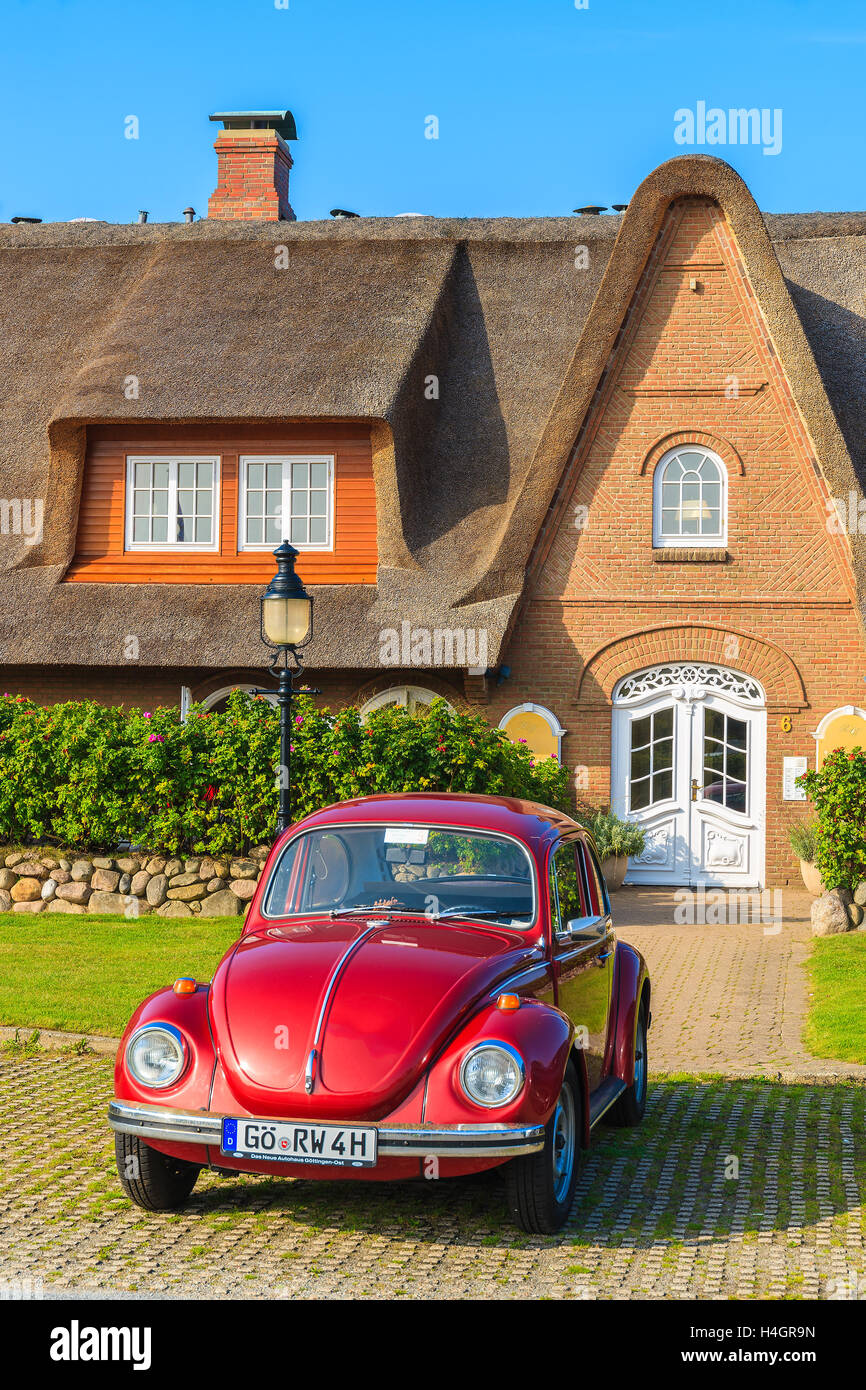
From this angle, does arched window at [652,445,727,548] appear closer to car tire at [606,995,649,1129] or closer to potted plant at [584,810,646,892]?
potted plant at [584,810,646,892]

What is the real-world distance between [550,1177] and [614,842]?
11369mm

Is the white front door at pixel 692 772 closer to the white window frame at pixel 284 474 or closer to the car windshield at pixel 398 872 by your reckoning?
the white window frame at pixel 284 474

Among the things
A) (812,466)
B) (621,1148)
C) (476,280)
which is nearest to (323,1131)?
(621,1148)

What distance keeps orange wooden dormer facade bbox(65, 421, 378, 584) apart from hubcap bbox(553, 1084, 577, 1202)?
1340cm

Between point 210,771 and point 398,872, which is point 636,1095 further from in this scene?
point 210,771

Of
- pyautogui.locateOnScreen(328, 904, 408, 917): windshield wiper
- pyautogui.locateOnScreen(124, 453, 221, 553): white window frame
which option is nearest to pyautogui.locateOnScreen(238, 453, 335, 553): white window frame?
pyautogui.locateOnScreen(124, 453, 221, 553): white window frame

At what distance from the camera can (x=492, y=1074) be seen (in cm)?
505

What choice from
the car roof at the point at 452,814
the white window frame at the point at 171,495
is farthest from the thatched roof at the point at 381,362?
the car roof at the point at 452,814

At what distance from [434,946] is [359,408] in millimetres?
13275

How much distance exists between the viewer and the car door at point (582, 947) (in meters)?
6.09

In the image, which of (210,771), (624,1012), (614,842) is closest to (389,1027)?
(624,1012)

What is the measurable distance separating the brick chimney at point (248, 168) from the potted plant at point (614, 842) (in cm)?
1411

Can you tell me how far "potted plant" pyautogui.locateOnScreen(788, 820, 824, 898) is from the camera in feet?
52.4

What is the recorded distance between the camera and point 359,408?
18.0 m
